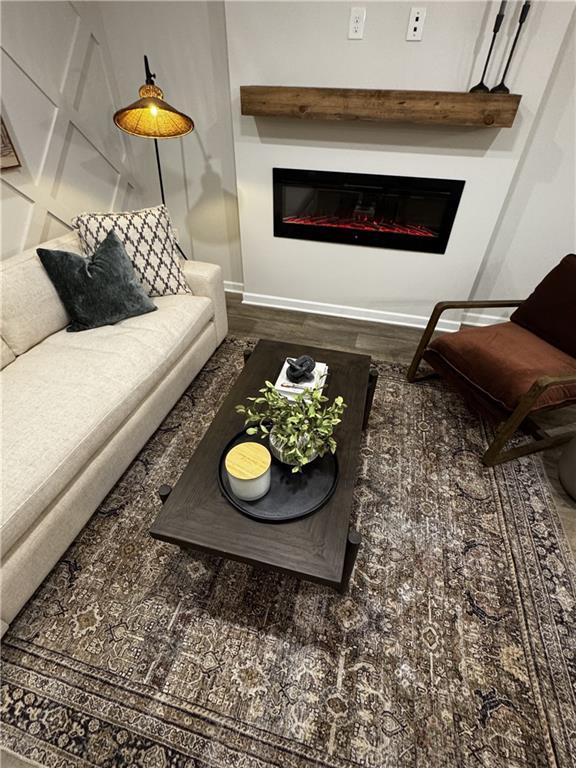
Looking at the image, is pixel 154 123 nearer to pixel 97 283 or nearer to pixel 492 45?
pixel 97 283

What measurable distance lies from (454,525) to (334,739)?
90 cm

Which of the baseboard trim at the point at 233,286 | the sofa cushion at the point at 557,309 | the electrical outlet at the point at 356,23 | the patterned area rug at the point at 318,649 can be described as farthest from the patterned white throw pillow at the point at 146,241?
the sofa cushion at the point at 557,309

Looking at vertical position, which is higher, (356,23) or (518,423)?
(356,23)

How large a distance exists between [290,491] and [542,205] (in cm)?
249

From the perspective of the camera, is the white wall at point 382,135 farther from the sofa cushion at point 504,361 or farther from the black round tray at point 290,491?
the black round tray at point 290,491

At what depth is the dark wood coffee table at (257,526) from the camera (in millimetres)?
1095

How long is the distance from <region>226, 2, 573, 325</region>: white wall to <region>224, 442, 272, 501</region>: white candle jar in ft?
6.67

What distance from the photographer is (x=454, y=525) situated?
162cm

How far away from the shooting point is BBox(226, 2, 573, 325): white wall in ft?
6.34

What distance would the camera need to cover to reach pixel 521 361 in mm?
1806

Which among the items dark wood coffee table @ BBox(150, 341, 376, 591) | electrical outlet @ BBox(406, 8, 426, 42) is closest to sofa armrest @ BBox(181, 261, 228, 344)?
dark wood coffee table @ BBox(150, 341, 376, 591)

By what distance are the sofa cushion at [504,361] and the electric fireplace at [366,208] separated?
2.92 feet

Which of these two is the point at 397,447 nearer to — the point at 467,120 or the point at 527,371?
the point at 527,371

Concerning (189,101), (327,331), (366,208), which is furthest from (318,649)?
(189,101)
